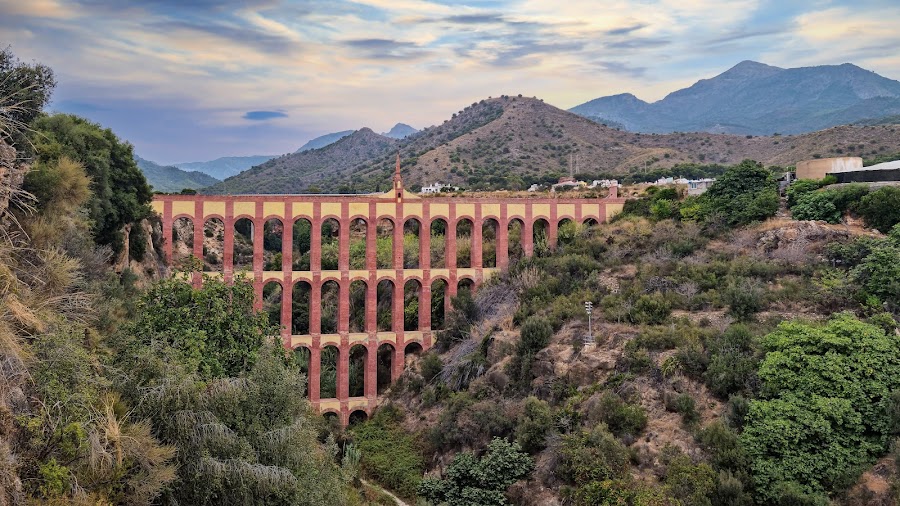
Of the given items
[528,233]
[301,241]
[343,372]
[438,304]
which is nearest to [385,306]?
[438,304]

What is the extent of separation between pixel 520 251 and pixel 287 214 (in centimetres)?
1337

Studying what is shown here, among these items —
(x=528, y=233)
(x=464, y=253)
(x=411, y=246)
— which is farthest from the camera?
(x=411, y=246)

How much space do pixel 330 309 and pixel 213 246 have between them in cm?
1755

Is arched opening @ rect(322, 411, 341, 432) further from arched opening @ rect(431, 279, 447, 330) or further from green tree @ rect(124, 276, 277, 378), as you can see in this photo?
green tree @ rect(124, 276, 277, 378)

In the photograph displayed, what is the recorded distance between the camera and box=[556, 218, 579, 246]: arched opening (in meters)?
37.3

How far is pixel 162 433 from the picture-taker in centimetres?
1289

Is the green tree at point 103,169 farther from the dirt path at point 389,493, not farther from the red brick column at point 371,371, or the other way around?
the dirt path at point 389,493

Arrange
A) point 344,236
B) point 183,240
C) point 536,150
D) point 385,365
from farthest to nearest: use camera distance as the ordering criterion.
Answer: point 536,150 < point 183,240 < point 385,365 < point 344,236

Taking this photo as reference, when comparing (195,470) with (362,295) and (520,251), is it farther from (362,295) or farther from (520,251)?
(362,295)

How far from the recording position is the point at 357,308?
4291 cm

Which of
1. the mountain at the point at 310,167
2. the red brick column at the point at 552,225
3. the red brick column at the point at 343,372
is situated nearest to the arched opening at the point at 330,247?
the red brick column at the point at 343,372

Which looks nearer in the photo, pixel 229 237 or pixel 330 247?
pixel 229 237

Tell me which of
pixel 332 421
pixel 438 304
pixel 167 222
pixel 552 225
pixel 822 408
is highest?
pixel 167 222

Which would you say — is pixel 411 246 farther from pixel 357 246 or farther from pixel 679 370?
pixel 679 370
